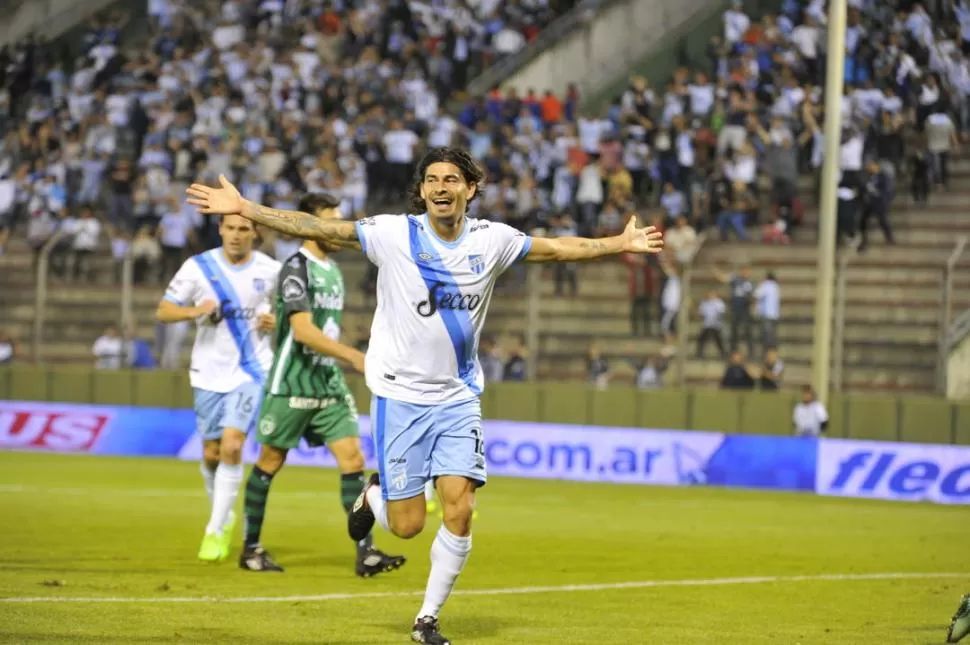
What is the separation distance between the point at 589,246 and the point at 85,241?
20.4 meters

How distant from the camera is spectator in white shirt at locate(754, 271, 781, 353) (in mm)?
24891

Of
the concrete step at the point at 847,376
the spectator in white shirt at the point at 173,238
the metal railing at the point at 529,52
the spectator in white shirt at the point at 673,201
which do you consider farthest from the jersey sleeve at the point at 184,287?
the metal railing at the point at 529,52

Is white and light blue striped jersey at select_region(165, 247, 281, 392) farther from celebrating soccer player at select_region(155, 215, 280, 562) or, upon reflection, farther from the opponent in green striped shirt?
the opponent in green striped shirt

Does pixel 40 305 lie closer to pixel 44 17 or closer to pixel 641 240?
pixel 44 17

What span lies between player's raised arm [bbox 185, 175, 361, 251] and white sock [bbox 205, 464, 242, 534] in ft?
11.9

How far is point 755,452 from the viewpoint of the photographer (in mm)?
22625

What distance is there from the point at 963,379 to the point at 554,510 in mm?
7978

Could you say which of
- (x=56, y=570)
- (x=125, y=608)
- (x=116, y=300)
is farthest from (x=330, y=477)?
(x=125, y=608)

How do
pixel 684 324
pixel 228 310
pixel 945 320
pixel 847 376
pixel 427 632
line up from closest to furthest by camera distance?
pixel 427 632 → pixel 228 310 → pixel 945 320 → pixel 684 324 → pixel 847 376

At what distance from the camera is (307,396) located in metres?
12.2

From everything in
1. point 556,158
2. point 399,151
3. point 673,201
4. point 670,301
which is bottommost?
point 670,301

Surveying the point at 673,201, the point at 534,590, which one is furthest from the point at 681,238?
the point at 534,590

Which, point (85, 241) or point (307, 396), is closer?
point (307, 396)

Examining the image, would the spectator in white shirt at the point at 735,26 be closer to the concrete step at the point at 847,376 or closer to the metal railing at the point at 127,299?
the concrete step at the point at 847,376
